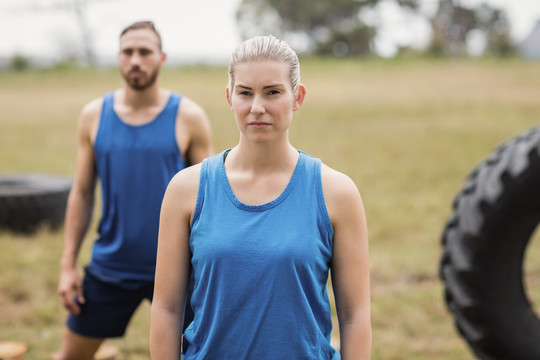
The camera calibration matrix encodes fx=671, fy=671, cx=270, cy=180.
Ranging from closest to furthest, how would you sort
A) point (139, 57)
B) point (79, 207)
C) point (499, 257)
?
Answer: point (139, 57)
point (79, 207)
point (499, 257)

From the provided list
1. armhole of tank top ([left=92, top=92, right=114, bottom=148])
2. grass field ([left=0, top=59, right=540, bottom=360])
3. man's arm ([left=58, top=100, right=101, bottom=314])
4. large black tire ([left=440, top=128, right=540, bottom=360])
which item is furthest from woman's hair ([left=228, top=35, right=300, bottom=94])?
grass field ([left=0, top=59, right=540, bottom=360])

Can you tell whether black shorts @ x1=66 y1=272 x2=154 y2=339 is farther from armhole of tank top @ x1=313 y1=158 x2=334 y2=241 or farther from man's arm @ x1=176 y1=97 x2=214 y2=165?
armhole of tank top @ x1=313 y1=158 x2=334 y2=241

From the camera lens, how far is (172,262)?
1.83 m

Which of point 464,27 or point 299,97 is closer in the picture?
point 299,97

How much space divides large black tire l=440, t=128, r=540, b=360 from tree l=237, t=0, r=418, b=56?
33247 mm

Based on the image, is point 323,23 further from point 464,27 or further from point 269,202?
point 269,202

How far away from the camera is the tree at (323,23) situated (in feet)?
123

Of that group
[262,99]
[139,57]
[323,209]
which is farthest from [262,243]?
[139,57]

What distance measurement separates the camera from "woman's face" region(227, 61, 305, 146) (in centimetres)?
170

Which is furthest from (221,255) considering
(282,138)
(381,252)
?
(381,252)

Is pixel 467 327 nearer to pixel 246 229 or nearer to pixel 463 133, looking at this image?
pixel 246 229

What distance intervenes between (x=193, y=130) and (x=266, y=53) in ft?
4.65

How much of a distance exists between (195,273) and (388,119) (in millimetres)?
13223

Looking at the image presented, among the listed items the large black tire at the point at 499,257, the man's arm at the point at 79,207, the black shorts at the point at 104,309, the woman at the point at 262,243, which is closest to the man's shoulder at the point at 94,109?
the man's arm at the point at 79,207
